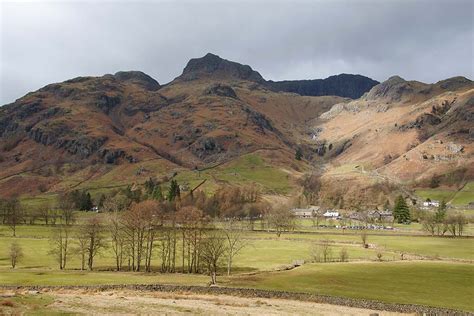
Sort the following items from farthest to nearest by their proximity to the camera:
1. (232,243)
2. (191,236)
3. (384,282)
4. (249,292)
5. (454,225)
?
(454,225) < (232,243) < (191,236) < (384,282) < (249,292)

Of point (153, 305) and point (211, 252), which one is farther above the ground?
point (211, 252)

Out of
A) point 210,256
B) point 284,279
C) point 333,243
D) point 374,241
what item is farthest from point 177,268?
point 374,241

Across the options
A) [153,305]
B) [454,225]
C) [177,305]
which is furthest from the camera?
[454,225]

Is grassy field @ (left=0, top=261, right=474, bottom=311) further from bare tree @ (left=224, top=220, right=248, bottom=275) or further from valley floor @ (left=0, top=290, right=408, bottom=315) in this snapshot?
bare tree @ (left=224, top=220, right=248, bottom=275)

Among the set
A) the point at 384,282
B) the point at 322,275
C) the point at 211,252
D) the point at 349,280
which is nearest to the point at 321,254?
the point at 322,275

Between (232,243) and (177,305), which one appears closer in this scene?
(177,305)

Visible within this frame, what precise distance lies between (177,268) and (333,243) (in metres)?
72.3

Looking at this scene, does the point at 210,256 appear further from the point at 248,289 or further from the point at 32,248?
the point at 32,248

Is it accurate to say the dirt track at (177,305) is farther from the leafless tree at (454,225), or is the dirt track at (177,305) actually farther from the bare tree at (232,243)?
the leafless tree at (454,225)

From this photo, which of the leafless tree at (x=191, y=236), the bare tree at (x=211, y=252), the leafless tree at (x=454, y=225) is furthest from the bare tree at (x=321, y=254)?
the leafless tree at (x=454, y=225)

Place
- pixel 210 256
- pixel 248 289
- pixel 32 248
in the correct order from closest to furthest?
pixel 248 289
pixel 210 256
pixel 32 248

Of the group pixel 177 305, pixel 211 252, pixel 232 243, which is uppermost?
pixel 211 252

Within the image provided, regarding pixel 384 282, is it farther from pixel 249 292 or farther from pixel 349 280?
pixel 249 292

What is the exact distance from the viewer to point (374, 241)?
547ft
